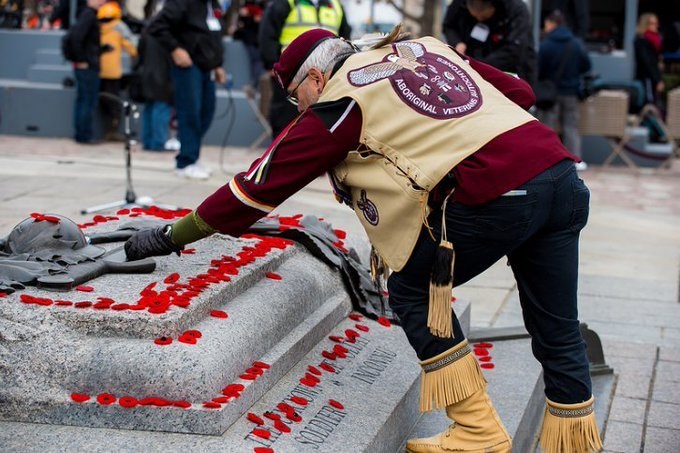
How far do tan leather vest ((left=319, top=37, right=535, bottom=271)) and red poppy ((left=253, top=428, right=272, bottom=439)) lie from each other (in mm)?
608

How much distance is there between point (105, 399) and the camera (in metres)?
3.20

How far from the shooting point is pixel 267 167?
3.24m

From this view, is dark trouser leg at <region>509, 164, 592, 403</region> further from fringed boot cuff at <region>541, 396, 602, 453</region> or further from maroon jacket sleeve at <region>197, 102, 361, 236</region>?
maroon jacket sleeve at <region>197, 102, 361, 236</region>

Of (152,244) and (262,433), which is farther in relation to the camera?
(152,244)

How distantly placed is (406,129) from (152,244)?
3.43ft

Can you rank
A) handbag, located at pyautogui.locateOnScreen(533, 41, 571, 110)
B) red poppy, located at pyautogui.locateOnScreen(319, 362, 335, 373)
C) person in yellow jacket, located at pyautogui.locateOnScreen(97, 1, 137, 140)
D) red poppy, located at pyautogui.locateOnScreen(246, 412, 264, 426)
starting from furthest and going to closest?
person in yellow jacket, located at pyautogui.locateOnScreen(97, 1, 137, 140) → handbag, located at pyautogui.locateOnScreen(533, 41, 571, 110) → red poppy, located at pyautogui.locateOnScreen(319, 362, 335, 373) → red poppy, located at pyautogui.locateOnScreen(246, 412, 264, 426)

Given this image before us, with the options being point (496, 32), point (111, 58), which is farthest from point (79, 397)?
point (111, 58)

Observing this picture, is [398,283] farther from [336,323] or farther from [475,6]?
[475,6]

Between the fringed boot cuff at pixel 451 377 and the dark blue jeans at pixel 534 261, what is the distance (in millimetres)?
27

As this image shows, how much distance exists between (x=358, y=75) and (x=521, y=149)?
52 cm

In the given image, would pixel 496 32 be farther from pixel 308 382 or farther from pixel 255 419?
pixel 255 419

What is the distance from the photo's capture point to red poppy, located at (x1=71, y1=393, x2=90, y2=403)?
127 inches

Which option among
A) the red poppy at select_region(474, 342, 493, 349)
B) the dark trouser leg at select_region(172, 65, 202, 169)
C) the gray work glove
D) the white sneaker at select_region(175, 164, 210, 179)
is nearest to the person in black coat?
the dark trouser leg at select_region(172, 65, 202, 169)

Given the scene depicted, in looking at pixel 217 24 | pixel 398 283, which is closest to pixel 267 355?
pixel 398 283
